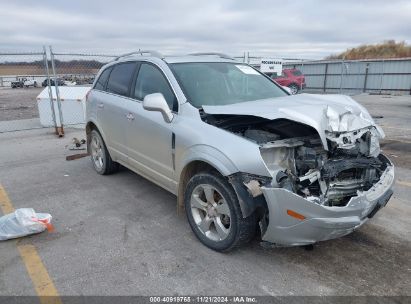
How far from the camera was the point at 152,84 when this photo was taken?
4.21 metres

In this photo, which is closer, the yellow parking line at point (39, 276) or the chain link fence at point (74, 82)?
the yellow parking line at point (39, 276)

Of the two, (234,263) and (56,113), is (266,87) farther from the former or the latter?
(56,113)

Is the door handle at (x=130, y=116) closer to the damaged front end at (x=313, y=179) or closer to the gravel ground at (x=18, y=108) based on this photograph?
the damaged front end at (x=313, y=179)

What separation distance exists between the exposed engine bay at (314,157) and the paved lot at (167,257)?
0.71m

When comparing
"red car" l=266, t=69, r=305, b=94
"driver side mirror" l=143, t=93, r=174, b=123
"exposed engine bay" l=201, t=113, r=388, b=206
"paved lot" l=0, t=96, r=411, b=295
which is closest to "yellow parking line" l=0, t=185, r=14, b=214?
"paved lot" l=0, t=96, r=411, b=295

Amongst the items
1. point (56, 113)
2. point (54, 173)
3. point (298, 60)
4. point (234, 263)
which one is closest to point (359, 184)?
point (234, 263)

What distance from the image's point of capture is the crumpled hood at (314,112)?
310 centimetres

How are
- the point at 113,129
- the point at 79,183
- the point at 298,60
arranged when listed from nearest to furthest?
the point at 113,129 → the point at 79,183 → the point at 298,60

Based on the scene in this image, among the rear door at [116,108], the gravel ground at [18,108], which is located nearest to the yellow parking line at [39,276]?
the rear door at [116,108]

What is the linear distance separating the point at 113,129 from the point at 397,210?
12.6 feet

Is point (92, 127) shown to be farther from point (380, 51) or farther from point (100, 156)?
point (380, 51)

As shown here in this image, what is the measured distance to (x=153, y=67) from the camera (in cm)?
425

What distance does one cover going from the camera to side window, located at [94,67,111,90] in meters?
5.37

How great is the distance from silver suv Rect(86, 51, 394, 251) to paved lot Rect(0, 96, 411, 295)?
32 centimetres
